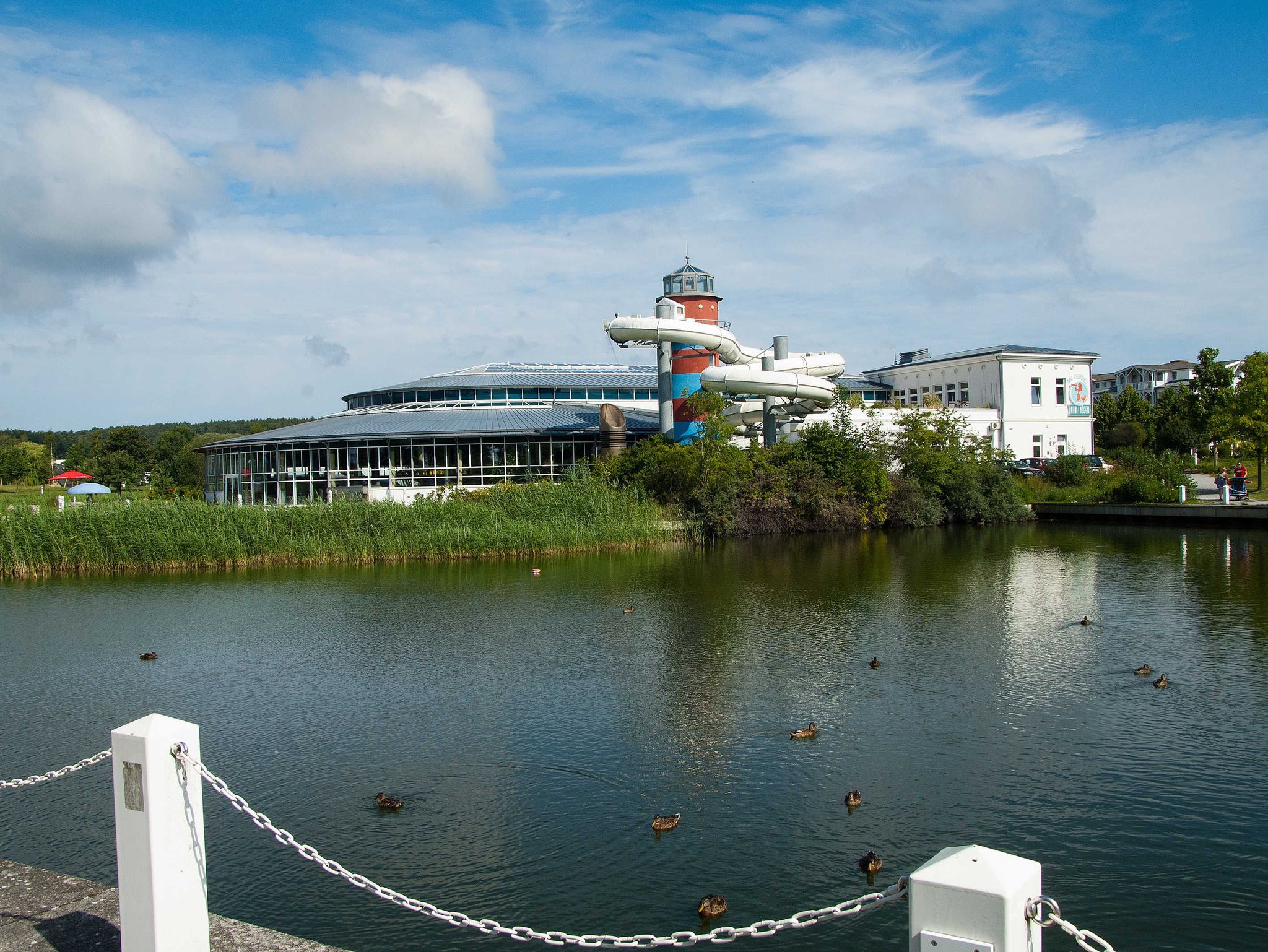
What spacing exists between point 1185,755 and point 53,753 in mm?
12527

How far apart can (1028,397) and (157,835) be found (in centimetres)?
5502

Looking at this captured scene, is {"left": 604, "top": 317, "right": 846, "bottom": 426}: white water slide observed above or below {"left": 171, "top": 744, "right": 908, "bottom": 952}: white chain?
above

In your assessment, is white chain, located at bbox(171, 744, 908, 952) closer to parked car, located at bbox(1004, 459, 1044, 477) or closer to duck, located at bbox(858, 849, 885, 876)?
duck, located at bbox(858, 849, 885, 876)

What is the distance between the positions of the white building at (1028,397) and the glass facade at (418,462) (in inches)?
863

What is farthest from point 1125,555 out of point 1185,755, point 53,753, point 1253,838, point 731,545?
point 53,753

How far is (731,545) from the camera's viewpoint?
109 feet

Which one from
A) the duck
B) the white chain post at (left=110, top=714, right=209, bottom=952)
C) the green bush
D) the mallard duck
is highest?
the green bush

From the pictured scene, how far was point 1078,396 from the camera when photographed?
55.0m

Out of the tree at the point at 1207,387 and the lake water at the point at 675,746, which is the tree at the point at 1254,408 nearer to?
the tree at the point at 1207,387

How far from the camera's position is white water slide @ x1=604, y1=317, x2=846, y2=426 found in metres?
38.9

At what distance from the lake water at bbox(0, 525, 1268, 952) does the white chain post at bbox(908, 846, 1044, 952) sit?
397cm

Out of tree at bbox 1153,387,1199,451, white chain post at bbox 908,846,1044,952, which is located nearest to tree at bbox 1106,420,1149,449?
tree at bbox 1153,387,1199,451

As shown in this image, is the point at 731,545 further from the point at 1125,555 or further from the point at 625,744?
the point at 625,744

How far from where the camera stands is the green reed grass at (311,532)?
27.9 metres
